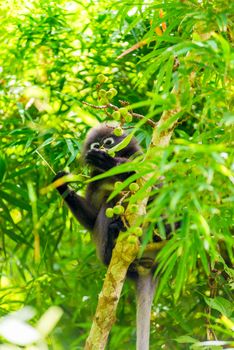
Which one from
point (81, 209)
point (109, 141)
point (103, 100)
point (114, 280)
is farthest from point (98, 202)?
point (103, 100)

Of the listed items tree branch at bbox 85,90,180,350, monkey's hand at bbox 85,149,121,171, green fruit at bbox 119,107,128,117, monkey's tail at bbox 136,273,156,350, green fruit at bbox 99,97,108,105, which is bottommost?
monkey's tail at bbox 136,273,156,350

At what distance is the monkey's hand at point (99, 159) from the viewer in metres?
2.86

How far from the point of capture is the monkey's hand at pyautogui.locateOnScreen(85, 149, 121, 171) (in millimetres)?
2855

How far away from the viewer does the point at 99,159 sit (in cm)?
288

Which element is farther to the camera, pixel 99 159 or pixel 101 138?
pixel 101 138

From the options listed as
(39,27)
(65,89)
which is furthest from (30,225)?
(39,27)

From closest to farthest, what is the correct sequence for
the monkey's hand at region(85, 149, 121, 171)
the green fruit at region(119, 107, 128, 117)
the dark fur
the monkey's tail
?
1. the green fruit at region(119, 107, 128, 117)
2. the monkey's tail
3. the monkey's hand at region(85, 149, 121, 171)
4. the dark fur

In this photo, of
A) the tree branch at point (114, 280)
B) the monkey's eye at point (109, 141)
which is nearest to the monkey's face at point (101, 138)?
the monkey's eye at point (109, 141)

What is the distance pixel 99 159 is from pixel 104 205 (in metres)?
0.54

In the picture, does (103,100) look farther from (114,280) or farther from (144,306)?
(144,306)

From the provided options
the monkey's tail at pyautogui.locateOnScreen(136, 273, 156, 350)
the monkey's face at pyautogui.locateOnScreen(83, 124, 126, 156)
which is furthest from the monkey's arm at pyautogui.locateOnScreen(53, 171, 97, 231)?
the monkey's tail at pyautogui.locateOnScreen(136, 273, 156, 350)

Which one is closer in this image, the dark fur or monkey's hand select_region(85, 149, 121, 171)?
monkey's hand select_region(85, 149, 121, 171)

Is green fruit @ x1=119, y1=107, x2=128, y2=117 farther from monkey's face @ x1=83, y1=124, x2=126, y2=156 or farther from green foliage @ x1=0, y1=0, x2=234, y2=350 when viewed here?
monkey's face @ x1=83, y1=124, x2=126, y2=156

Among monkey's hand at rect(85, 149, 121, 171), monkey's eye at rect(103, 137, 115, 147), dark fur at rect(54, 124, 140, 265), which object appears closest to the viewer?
monkey's hand at rect(85, 149, 121, 171)
